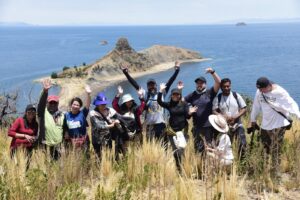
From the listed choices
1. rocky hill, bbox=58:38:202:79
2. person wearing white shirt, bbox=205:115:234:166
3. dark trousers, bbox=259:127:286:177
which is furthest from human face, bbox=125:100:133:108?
rocky hill, bbox=58:38:202:79

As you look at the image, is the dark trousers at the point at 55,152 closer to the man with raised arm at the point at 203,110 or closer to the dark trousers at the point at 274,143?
the man with raised arm at the point at 203,110

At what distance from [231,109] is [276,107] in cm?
78

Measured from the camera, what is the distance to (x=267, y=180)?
5773 millimetres

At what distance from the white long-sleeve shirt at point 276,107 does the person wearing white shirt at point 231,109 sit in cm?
43

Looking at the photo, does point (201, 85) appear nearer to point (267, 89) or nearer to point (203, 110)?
point (203, 110)

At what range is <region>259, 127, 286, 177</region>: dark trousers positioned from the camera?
5.94 metres

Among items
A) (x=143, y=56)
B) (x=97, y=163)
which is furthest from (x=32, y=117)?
(x=143, y=56)

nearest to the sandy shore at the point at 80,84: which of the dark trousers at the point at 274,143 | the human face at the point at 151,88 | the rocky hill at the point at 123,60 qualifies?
the rocky hill at the point at 123,60

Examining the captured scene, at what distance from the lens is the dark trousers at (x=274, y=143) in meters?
5.94

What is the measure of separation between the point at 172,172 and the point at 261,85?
198 centimetres

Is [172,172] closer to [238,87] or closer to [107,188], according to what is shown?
[107,188]

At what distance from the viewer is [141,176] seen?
535 centimetres

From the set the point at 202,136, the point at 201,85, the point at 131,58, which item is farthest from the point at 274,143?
the point at 131,58

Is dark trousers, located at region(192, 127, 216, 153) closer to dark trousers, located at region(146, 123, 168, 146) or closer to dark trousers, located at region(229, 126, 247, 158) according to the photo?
dark trousers, located at region(229, 126, 247, 158)
